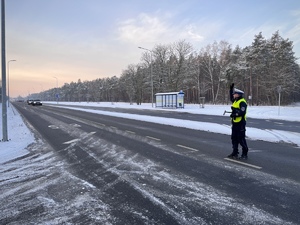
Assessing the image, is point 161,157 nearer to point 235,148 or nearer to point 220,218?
point 235,148

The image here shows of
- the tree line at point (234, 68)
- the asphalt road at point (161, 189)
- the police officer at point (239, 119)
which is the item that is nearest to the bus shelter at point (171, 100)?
the tree line at point (234, 68)

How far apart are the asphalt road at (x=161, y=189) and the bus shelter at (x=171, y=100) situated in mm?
32250

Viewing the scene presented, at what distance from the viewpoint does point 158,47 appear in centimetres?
6066

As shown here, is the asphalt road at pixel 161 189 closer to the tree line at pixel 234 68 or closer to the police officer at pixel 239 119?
the police officer at pixel 239 119

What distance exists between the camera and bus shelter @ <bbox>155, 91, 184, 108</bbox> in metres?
40.1

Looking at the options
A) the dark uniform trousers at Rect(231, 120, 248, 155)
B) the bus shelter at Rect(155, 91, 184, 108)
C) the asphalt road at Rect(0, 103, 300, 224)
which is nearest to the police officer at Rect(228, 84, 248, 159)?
the dark uniform trousers at Rect(231, 120, 248, 155)

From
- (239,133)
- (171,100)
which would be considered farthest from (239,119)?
(171,100)

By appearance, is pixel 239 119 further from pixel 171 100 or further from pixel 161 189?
pixel 171 100

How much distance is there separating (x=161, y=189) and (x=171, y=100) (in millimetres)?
36973

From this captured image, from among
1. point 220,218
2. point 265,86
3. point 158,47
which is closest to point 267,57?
point 265,86

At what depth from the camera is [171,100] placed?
135 feet

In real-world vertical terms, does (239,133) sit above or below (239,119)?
below

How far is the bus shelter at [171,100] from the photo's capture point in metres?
40.1

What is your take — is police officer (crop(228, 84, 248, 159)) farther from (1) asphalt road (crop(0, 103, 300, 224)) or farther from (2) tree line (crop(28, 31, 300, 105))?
(2) tree line (crop(28, 31, 300, 105))
